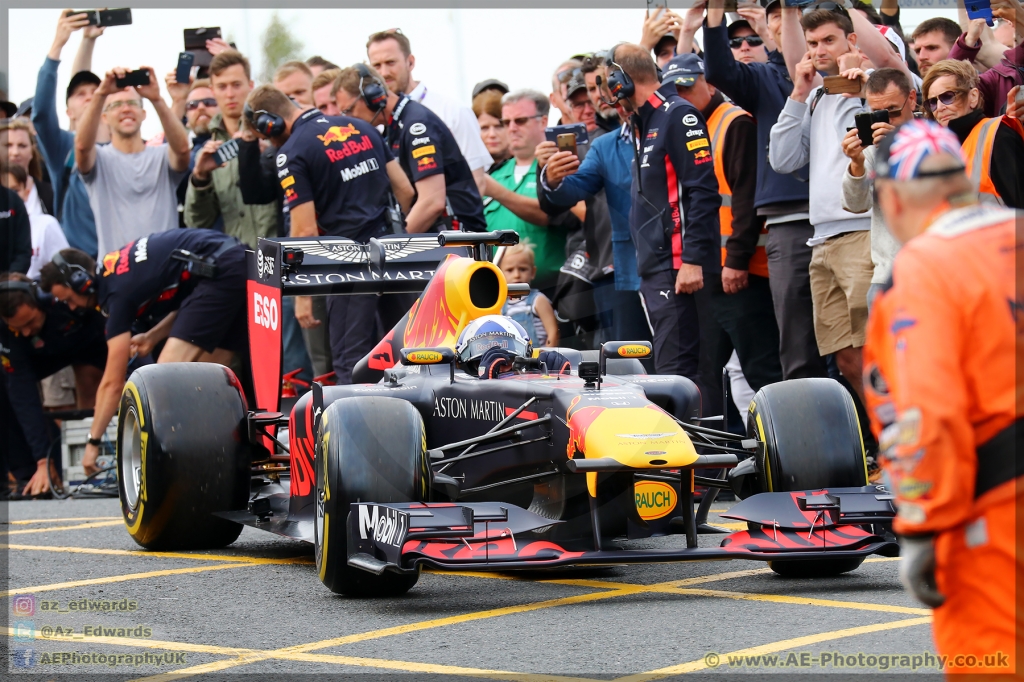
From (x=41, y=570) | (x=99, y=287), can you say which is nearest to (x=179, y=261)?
(x=99, y=287)

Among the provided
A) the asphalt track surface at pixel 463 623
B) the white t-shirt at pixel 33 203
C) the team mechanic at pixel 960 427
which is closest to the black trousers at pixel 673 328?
the asphalt track surface at pixel 463 623

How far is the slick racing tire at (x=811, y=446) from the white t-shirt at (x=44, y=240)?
7809mm

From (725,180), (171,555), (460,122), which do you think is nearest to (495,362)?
(171,555)

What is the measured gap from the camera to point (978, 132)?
7195mm

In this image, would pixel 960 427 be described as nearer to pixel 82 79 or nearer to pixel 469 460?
pixel 469 460

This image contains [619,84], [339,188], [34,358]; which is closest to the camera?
[619,84]

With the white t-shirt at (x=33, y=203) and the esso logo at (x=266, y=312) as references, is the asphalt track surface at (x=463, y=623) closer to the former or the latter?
the esso logo at (x=266, y=312)

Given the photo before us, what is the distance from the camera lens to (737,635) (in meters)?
4.75

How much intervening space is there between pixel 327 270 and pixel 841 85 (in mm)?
3004

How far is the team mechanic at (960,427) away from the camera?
271cm

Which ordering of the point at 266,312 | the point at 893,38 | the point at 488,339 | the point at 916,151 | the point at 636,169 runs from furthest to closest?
1. the point at 636,169
2. the point at 893,38
3. the point at 266,312
4. the point at 488,339
5. the point at 916,151

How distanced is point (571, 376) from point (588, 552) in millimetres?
1404

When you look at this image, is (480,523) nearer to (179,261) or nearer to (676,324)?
(676,324)

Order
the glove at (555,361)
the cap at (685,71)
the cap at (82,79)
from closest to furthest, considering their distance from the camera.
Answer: the glove at (555,361), the cap at (685,71), the cap at (82,79)
